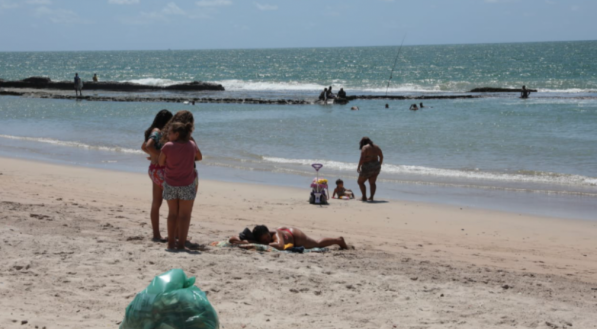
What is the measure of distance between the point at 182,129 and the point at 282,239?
5.80 ft

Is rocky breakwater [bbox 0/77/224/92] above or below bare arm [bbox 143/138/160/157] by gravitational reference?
below

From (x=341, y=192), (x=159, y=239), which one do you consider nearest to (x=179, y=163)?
(x=159, y=239)

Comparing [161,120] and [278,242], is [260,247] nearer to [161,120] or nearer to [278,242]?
[278,242]

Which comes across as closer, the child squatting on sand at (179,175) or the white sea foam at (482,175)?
the child squatting on sand at (179,175)

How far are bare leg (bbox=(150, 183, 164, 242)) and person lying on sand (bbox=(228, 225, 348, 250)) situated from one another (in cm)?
79

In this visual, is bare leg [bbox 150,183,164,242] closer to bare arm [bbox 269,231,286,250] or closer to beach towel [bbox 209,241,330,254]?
beach towel [bbox 209,241,330,254]

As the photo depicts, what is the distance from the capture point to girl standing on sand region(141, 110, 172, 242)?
689cm

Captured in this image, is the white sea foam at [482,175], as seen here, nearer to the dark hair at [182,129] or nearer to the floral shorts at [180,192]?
the floral shorts at [180,192]

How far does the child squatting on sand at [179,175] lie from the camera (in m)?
6.58

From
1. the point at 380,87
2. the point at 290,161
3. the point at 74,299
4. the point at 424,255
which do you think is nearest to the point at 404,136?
the point at 290,161

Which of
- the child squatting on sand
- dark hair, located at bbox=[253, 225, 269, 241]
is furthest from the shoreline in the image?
the child squatting on sand

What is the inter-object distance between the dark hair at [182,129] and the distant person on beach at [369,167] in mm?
6031

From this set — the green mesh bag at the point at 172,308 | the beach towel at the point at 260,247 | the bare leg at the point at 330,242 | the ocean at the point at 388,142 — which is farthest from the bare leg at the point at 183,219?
the ocean at the point at 388,142

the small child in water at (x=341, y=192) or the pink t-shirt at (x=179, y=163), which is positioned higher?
the pink t-shirt at (x=179, y=163)
